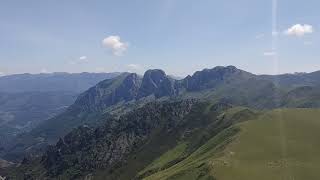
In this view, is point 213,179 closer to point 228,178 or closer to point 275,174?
point 228,178

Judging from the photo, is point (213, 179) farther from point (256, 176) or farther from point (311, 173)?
point (311, 173)

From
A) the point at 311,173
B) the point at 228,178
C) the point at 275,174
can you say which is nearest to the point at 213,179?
the point at 228,178

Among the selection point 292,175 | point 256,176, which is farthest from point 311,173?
point 256,176

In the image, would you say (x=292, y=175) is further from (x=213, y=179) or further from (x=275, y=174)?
(x=213, y=179)

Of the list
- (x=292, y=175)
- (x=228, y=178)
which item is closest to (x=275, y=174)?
(x=292, y=175)

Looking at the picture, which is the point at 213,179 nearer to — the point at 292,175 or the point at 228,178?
the point at 228,178
